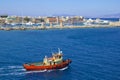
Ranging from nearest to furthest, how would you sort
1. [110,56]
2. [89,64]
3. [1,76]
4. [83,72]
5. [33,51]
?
[1,76] < [83,72] < [89,64] < [110,56] < [33,51]

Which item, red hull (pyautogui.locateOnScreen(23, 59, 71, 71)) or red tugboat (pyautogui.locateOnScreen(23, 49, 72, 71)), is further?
red tugboat (pyautogui.locateOnScreen(23, 49, 72, 71))

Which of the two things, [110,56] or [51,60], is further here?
[110,56]

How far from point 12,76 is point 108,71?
1539 cm

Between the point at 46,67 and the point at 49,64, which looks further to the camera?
the point at 49,64

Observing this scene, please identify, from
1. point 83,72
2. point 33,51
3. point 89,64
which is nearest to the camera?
point 83,72

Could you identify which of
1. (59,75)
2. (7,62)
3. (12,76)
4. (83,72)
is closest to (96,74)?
(83,72)

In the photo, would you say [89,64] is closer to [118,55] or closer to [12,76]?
[118,55]

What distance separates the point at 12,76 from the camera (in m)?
45.6

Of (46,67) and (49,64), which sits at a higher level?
(49,64)

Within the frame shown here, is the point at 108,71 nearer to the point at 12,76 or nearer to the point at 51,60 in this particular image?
the point at 51,60

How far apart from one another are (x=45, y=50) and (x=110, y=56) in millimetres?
16863

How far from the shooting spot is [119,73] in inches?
1877

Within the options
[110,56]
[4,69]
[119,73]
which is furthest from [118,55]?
[4,69]

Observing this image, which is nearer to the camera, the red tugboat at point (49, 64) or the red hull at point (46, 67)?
the red hull at point (46, 67)
